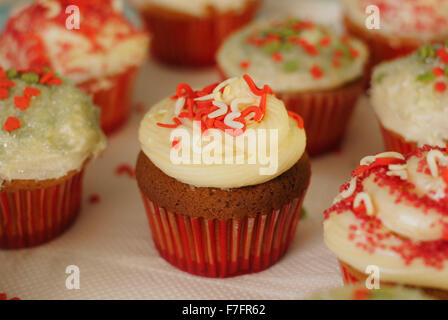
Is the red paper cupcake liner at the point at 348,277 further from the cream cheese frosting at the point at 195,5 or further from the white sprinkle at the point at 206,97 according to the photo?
the cream cheese frosting at the point at 195,5

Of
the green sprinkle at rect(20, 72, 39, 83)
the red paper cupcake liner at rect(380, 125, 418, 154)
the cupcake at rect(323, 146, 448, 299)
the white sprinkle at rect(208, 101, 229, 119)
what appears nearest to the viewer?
the cupcake at rect(323, 146, 448, 299)

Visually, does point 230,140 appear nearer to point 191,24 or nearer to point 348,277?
point 348,277

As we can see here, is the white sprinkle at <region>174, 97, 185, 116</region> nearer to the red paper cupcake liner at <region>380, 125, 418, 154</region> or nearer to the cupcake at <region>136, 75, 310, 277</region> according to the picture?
the cupcake at <region>136, 75, 310, 277</region>

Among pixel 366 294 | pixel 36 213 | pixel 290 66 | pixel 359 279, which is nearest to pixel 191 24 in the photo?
pixel 290 66

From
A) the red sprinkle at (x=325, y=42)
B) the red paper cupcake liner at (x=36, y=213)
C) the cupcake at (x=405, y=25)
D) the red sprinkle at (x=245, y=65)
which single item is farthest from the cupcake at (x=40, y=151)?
the cupcake at (x=405, y=25)

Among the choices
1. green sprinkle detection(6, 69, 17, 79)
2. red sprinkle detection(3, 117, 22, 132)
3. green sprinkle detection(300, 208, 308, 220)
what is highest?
green sprinkle detection(6, 69, 17, 79)

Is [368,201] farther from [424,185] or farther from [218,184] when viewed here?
[218,184]

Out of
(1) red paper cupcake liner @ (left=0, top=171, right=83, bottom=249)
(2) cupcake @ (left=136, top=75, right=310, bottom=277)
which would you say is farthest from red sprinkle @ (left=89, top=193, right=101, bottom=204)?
(2) cupcake @ (left=136, top=75, right=310, bottom=277)
